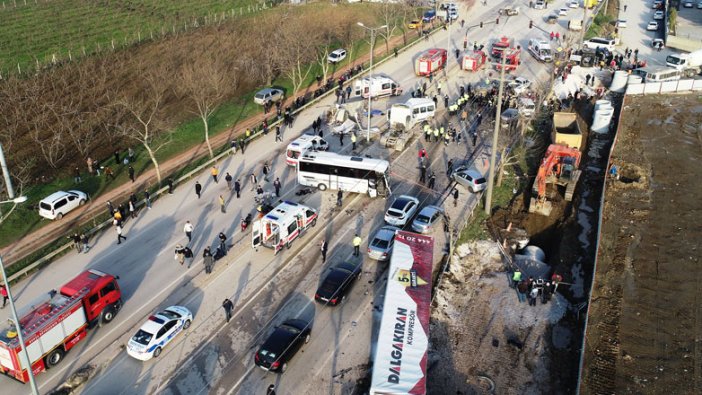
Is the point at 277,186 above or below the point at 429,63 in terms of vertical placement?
below

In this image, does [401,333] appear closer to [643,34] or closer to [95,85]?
[95,85]

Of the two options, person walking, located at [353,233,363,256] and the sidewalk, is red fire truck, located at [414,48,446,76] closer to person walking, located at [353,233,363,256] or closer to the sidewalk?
the sidewalk

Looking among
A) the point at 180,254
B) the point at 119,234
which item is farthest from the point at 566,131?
the point at 119,234

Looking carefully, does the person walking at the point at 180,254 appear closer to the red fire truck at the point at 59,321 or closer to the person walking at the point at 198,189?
the red fire truck at the point at 59,321

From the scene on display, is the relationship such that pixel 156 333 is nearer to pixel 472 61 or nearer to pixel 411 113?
pixel 411 113

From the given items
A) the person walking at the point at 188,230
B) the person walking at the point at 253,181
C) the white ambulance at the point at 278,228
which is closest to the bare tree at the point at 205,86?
the person walking at the point at 253,181

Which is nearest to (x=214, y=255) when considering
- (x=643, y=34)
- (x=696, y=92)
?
(x=696, y=92)

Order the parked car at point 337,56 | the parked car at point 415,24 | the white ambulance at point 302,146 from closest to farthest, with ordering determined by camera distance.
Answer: the white ambulance at point 302,146 < the parked car at point 337,56 < the parked car at point 415,24

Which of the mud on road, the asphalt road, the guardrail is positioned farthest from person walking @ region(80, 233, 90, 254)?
the mud on road
